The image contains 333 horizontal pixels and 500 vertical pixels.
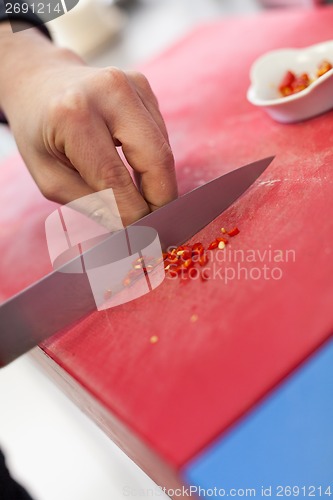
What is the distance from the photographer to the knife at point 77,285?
96 centimetres

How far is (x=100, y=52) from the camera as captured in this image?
365 centimetres

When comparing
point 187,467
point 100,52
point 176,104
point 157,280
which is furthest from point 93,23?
point 187,467

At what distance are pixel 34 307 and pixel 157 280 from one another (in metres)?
0.23

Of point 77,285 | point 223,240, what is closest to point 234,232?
point 223,240

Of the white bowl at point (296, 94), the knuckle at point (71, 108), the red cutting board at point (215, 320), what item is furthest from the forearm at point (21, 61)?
the white bowl at point (296, 94)

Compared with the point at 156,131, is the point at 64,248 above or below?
below

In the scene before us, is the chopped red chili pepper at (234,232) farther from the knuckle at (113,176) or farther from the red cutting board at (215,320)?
→ the knuckle at (113,176)

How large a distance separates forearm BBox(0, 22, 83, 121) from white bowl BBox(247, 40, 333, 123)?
0.47 metres

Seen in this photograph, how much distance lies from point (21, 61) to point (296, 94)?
0.69 m

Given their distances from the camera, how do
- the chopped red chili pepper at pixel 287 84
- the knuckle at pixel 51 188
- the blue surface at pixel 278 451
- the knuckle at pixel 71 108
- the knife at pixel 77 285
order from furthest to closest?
the chopped red chili pepper at pixel 287 84 < the knuckle at pixel 51 188 < the knuckle at pixel 71 108 < the knife at pixel 77 285 < the blue surface at pixel 278 451

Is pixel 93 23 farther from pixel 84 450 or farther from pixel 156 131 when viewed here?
pixel 84 450

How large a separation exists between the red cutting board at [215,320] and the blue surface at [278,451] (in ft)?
0.08

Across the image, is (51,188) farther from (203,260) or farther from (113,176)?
(203,260)

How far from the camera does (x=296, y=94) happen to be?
1.24 m
